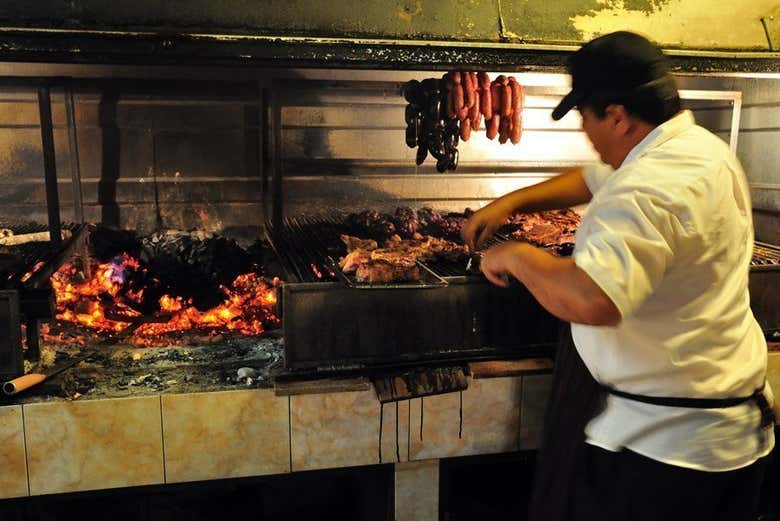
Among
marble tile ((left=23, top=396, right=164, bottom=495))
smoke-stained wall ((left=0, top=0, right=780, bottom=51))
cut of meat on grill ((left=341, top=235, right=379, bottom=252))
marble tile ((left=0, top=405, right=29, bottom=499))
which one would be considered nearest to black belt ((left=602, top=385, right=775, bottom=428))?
cut of meat on grill ((left=341, top=235, right=379, bottom=252))

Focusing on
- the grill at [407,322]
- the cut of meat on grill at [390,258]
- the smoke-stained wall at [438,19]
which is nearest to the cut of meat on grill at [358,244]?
the cut of meat on grill at [390,258]

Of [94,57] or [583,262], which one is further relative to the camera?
[94,57]

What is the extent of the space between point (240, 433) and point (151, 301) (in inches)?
67.4

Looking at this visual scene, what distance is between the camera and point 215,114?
19.4 feet

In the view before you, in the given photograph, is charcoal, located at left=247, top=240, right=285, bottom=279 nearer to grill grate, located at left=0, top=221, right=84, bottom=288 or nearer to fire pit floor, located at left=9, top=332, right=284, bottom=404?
fire pit floor, located at left=9, top=332, right=284, bottom=404

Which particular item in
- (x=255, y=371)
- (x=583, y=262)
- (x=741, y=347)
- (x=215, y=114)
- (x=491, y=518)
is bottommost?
(x=491, y=518)

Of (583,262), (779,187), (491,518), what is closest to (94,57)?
(583,262)

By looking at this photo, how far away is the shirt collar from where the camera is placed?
228 centimetres

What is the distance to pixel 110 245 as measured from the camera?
5156 mm

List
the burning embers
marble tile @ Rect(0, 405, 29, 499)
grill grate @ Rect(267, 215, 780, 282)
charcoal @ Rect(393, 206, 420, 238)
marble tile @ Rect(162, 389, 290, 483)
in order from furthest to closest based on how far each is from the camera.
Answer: charcoal @ Rect(393, 206, 420, 238) → the burning embers → grill grate @ Rect(267, 215, 780, 282) → marble tile @ Rect(162, 389, 290, 483) → marble tile @ Rect(0, 405, 29, 499)

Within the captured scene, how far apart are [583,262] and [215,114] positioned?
4.70 metres

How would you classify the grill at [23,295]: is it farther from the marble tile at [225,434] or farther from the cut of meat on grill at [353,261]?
the cut of meat on grill at [353,261]

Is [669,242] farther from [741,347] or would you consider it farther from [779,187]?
[779,187]

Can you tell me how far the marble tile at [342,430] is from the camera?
339 centimetres
